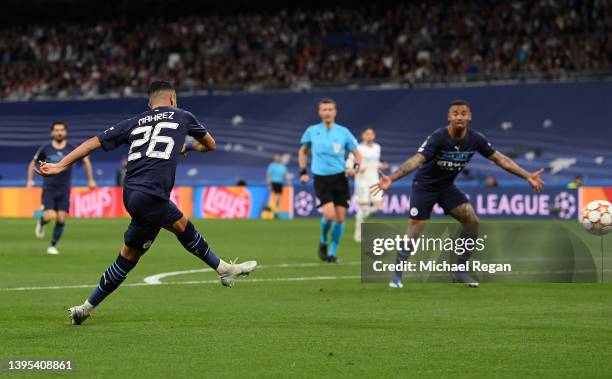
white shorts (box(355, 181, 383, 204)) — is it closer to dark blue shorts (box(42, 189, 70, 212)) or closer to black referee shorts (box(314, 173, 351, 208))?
black referee shorts (box(314, 173, 351, 208))

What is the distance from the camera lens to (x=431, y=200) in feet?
45.0

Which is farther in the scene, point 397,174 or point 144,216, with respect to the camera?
point 397,174

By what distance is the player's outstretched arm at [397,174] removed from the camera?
12.3 m

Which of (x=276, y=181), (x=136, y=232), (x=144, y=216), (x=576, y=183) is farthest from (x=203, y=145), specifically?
(x=276, y=181)

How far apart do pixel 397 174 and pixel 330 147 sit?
5.69m

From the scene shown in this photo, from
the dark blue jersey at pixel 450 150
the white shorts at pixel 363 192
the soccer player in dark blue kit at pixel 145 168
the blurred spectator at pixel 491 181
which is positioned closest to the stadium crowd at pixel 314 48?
the blurred spectator at pixel 491 181

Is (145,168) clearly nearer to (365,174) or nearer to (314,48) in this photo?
(365,174)

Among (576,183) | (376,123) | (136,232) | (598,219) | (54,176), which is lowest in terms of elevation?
(136,232)

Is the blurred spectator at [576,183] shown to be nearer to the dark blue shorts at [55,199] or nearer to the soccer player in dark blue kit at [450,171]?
the dark blue shorts at [55,199]

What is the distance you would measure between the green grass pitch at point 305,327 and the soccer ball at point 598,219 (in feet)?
2.26

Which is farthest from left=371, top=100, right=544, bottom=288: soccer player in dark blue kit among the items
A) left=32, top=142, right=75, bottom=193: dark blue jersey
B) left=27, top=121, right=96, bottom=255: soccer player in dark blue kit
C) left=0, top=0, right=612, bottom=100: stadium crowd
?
left=0, top=0, right=612, bottom=100: stadium crowd

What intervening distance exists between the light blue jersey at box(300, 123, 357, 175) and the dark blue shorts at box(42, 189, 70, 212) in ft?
16.3

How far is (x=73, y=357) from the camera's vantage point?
307 inches

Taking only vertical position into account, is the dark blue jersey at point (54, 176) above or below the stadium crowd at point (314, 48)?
below
